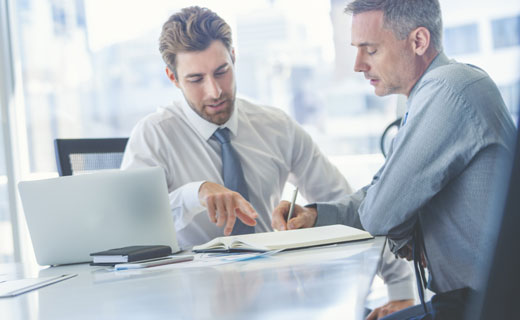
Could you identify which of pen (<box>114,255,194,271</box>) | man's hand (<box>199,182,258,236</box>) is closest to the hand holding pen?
man's hand (<box>199,182,258,236</box>)

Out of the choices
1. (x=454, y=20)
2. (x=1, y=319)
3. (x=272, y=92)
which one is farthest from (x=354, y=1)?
(x=272, y=92)

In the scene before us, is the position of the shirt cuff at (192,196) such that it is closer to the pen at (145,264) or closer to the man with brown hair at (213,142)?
the man with brown hair at (213,142)

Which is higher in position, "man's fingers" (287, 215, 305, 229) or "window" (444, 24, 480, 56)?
"window" (444, 24, 480, 56)

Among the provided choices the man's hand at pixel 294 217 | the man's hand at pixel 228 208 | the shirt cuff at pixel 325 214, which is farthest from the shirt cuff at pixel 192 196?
the shirt cuff at pixel 325 214

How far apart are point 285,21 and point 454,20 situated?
112cm

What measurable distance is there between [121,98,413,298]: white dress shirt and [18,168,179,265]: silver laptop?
23.2 inches

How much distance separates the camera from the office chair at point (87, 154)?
84.4 inches

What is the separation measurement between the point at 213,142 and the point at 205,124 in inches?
3.4

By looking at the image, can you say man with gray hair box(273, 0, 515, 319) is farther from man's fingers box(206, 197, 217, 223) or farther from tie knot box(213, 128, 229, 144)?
tie knot box(213, 128, 229, 144)

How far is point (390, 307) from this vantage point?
1220 millimetres

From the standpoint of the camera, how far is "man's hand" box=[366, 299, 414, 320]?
3.71ft

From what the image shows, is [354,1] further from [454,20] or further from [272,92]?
[272,92]

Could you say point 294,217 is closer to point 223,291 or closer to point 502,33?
point 223,291

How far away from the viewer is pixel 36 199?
1.47 meters
